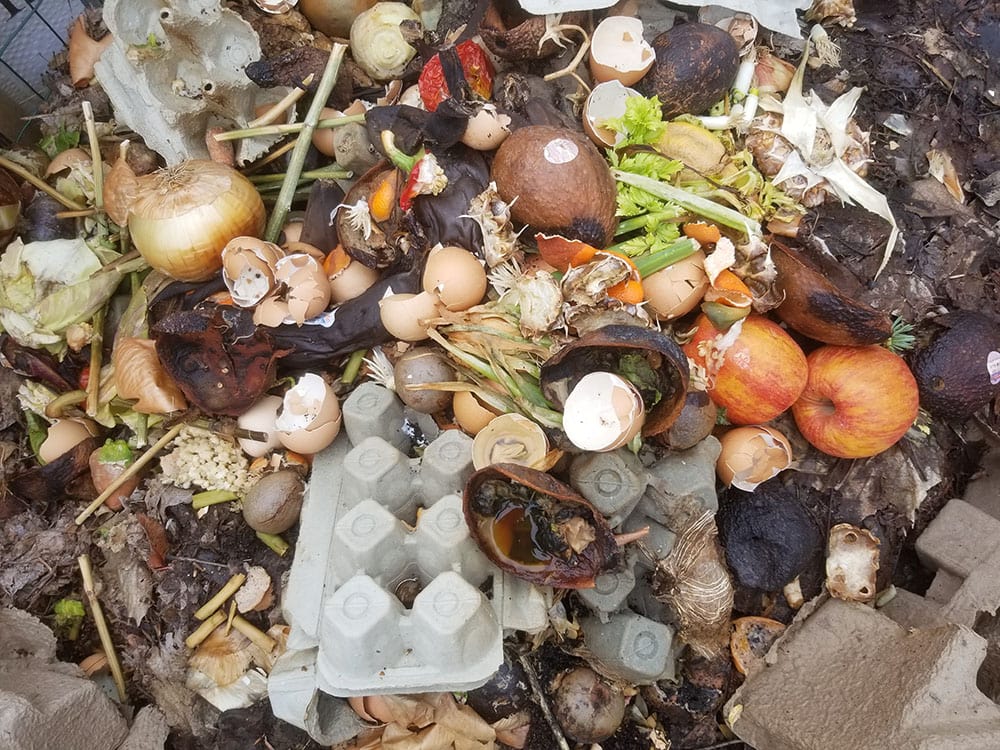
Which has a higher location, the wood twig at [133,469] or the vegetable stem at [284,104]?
the vegetable stem at [284,104]

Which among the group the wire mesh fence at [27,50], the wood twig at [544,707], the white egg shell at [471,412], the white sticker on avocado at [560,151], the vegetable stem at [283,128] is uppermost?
the wire mesh fence at [27,50]

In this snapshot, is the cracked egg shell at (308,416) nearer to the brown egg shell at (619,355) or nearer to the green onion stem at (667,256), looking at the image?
the brown egg shell at (619,355)

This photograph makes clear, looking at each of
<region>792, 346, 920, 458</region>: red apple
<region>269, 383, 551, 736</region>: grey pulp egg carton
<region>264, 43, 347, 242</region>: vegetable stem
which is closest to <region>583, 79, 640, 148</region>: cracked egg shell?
<region>264, 43, 347, 242</region>: vegetable stem

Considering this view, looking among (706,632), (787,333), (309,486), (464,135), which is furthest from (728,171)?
(309,486)

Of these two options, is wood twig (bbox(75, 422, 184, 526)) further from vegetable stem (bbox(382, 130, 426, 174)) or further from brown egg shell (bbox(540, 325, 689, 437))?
brown egg shell (bbox(540, 325, 689, 437))

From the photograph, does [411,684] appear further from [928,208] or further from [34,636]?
[928,208]

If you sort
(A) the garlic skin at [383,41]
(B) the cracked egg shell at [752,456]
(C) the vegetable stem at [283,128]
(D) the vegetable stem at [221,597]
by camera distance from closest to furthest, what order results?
(B) the cracked egg shell at [752,456] < (D) the vegetable stem at [221,597] < (C) the vegetable stem at [283,128] < (A) the garlic skin at [383,41]

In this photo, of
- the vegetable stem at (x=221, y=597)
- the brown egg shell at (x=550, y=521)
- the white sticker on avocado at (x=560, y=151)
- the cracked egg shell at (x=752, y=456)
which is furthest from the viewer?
the vegetable stem at (x=221, y=597)

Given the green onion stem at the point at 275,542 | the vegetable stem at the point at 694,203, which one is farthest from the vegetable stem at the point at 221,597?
the vegetable stem at the point at 694,203

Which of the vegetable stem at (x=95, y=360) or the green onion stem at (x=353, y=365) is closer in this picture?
the green onion stem at (x=353, y=365)
